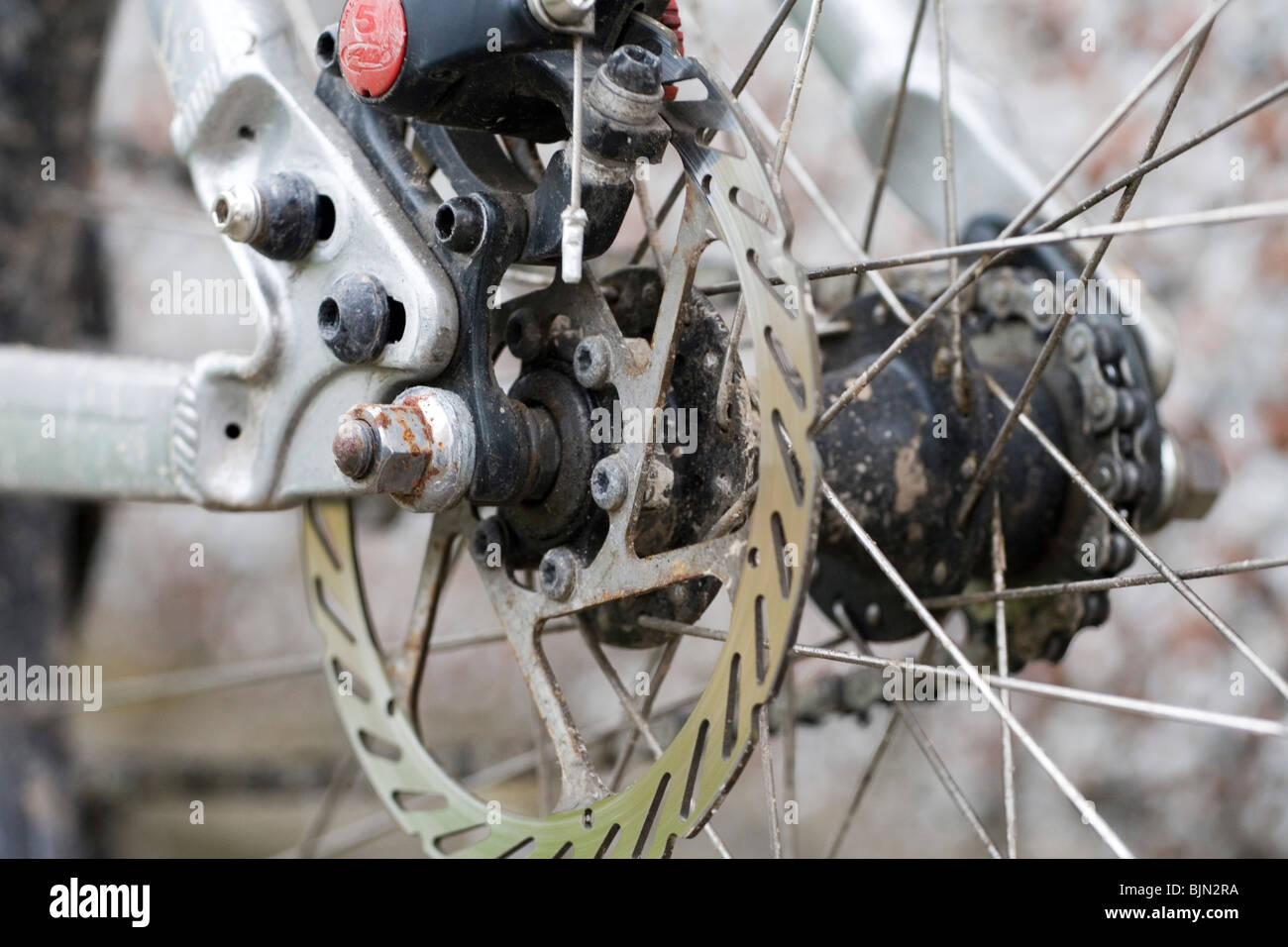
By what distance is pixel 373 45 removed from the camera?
63cm

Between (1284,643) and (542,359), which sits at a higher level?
(542,359)

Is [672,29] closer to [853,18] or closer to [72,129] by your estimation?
[853,18]

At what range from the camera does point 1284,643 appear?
64.2 inches

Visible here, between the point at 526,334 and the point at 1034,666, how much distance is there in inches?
51.0

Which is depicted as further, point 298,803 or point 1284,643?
point 298,803

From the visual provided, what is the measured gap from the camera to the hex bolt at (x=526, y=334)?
0.68 meters

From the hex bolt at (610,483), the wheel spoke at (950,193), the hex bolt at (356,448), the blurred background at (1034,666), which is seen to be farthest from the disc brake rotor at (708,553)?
the blurred background at (1034,666)

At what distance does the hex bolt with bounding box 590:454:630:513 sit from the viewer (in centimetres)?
62

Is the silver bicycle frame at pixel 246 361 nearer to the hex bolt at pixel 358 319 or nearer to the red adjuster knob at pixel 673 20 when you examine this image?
the hex bolt at pixel 358 319

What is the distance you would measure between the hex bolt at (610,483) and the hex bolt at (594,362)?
38mm

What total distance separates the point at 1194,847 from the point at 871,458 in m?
1.16

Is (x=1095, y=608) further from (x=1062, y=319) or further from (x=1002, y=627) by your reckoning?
(x=1062, y=319)

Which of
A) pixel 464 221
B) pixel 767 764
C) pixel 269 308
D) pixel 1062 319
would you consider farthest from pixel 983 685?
pixel 269 308
